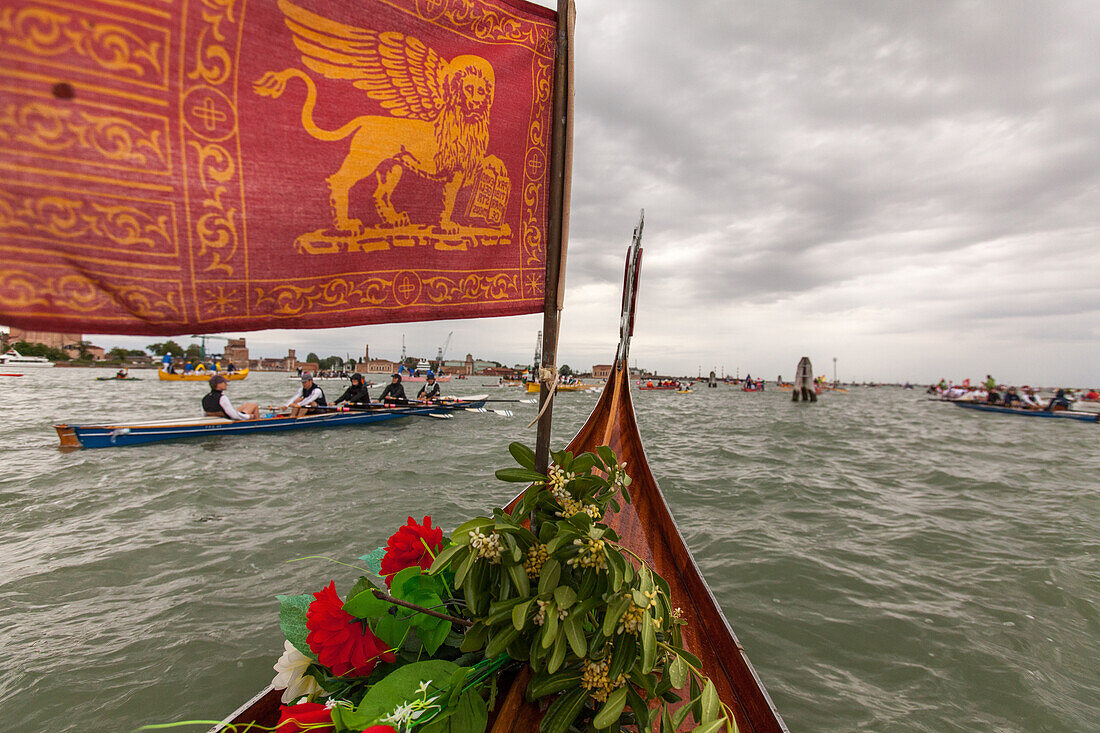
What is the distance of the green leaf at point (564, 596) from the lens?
1125 millimetres

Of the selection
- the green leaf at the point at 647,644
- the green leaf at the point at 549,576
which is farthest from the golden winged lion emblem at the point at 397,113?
the green leaf at the point at 647,644

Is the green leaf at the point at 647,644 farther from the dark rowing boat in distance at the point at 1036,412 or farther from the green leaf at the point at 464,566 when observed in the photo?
the dark rowing boat in distance at the point at 1036,412

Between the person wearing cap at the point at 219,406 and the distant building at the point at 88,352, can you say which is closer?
the person wearing cap at the point at 219,406

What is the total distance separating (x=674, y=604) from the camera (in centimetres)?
234

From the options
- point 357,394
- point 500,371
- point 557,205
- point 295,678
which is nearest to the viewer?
point 295,678

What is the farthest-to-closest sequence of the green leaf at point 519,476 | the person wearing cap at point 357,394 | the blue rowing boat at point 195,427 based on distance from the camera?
1. the person wearing cap at point 357,394
2. the blue rowing boat at point 195,427
3. the green leaf at point 519,476

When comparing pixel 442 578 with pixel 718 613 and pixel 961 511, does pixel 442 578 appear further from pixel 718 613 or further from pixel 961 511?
pixel 961 511

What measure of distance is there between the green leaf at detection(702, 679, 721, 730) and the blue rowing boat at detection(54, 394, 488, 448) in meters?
12.7

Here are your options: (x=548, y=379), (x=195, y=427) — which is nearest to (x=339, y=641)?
(x=548, y=379)

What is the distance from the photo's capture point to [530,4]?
165cm

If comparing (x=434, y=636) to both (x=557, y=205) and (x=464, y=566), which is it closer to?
(x=464, y=566)

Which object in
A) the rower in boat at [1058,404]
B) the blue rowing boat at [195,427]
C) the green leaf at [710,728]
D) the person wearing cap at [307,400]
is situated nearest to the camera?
the green leaf at [710,728]

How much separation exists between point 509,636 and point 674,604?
1537mm

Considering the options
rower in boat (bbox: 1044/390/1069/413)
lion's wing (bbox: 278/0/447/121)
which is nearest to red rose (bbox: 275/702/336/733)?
lion's wing (bbox: 278/0/447/121)
